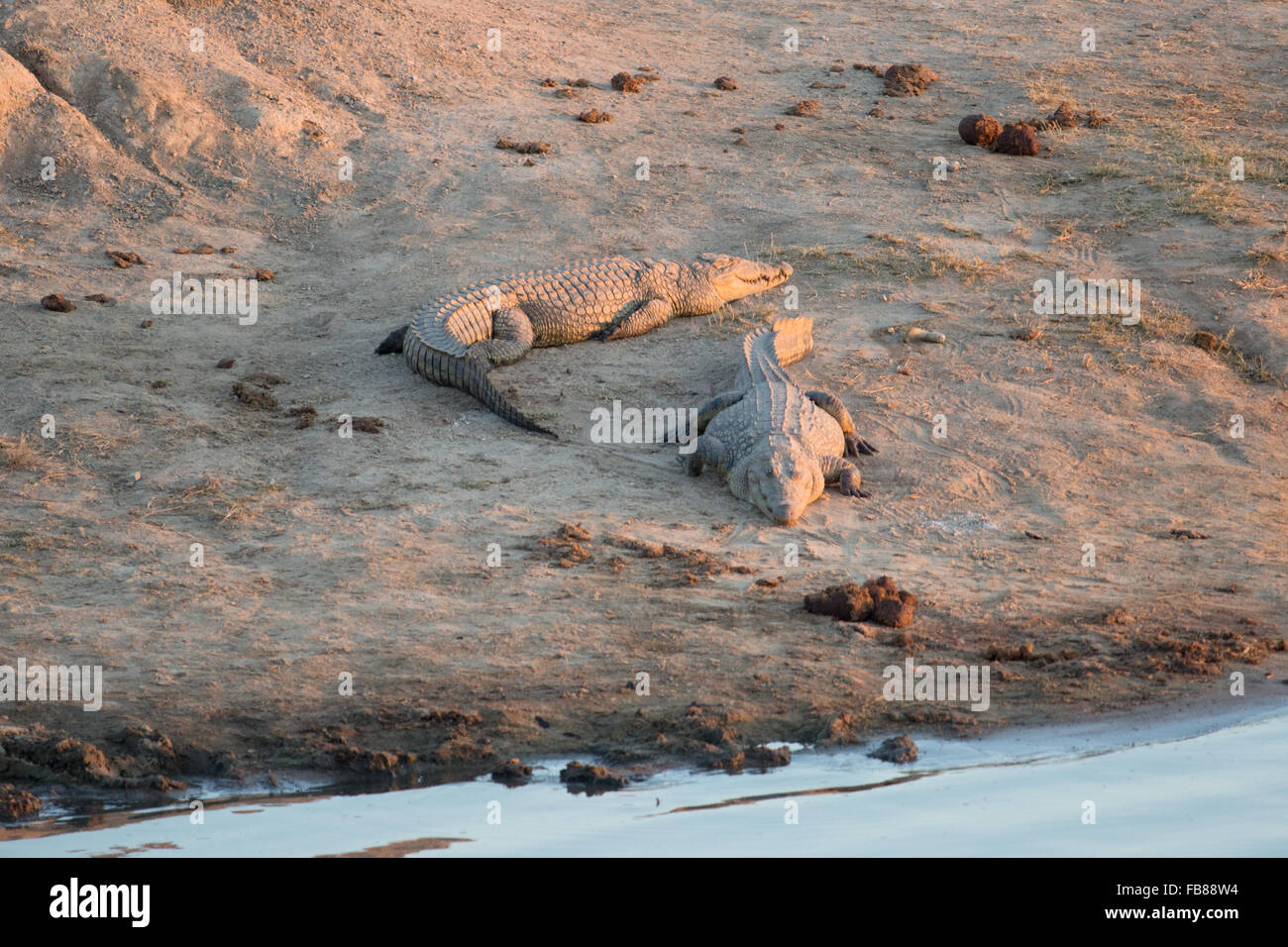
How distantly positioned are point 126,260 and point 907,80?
832 centimetres

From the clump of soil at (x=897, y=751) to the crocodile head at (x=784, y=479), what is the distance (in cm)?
222

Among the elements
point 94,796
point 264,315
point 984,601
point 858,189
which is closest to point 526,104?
point 858,189

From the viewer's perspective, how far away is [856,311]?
10.3 metres

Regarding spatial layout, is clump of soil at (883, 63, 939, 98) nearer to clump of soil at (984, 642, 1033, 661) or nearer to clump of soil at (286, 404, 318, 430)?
clump of soil at (286, 404, 318, 430)

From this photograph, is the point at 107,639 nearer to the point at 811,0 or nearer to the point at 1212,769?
the point at 1212,769

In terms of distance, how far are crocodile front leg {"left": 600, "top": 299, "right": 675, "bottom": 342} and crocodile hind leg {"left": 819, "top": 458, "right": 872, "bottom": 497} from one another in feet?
8.64

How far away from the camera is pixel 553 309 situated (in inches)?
388

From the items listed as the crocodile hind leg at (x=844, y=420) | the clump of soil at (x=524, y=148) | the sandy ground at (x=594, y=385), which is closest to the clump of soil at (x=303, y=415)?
the sandy ground at (x=594, y=385)

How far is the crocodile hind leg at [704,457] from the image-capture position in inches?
321

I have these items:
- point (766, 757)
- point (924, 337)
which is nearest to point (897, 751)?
point (766, 757)

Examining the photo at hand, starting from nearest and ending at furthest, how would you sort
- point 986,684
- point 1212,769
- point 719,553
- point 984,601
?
point 1212,769
point 986,684
point 984,601
point 719,553

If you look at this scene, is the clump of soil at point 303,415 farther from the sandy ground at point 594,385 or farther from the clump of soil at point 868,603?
the clump of soil at point 868,603

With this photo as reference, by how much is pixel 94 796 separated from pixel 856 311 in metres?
6.76

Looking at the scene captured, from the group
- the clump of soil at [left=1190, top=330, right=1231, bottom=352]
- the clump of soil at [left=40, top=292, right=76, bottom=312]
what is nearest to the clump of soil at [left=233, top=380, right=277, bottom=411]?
the clump of soil at [left=40, top=292, right=76, bottom=312]
